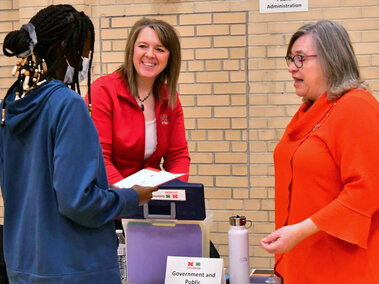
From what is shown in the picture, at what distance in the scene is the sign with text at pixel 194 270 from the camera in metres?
2.09

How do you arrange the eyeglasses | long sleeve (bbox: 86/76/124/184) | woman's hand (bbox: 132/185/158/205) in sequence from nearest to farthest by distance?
1. woman's hand (bbox: 132/185/158/205)
2. the eyeglasses
3. long sleeve (bbox: 86/76/124/184)

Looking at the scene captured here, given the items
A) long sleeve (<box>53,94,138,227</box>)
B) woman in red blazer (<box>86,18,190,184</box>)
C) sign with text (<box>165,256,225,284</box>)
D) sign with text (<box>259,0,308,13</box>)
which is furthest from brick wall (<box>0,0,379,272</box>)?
long sleeve (<box>53,94,138,227</box>)

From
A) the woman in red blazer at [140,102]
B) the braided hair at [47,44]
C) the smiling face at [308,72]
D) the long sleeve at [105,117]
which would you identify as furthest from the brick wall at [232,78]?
the braided hair at [47,44]

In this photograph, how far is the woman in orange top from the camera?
1856mm

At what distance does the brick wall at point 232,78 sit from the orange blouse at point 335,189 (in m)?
1.70

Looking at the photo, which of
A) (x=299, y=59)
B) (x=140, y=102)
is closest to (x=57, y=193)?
(x=299, y=59)

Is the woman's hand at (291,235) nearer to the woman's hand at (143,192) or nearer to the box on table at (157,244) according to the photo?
the box on table at (157,244)

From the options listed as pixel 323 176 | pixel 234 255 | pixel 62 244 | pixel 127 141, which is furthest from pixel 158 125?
pixel 62 244

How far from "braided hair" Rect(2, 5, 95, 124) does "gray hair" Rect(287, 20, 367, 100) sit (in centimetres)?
90

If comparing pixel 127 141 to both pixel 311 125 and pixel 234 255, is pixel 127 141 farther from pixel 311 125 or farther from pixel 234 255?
pixel 311 125

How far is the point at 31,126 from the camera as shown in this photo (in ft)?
5.35

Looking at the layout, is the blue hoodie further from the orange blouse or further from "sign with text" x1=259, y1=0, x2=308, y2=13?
"sign with text" x1=259, y1=0, x2=308, y2=13

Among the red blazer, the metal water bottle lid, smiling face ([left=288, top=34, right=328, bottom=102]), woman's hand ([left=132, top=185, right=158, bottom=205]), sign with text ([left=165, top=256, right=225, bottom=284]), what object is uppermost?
smiling face ([left=288, top=34, right=328, bottom=102])

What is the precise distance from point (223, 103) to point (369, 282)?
2.09m
